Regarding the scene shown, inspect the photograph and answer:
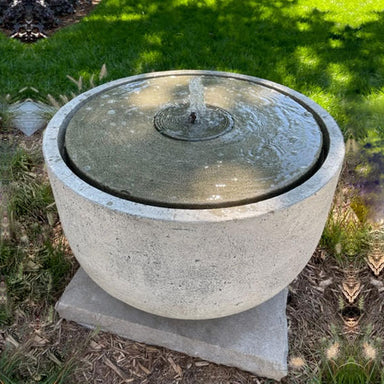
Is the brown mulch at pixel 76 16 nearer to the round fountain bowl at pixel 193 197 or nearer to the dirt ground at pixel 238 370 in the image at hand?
the round fountain bowl at pixel 193 197

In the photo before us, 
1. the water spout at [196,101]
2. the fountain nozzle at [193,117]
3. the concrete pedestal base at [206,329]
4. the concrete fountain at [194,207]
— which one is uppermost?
the water spout at [196,101]

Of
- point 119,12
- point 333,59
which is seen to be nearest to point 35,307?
point 333,59

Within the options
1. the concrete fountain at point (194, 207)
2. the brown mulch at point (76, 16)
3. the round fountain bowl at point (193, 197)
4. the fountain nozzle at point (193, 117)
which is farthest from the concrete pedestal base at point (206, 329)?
the brown mulch at point (76, 16)

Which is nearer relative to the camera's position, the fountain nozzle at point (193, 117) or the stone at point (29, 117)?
the fountain nozzle at point (193, 117)

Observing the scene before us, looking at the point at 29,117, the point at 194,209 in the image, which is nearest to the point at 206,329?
the point at 194,209

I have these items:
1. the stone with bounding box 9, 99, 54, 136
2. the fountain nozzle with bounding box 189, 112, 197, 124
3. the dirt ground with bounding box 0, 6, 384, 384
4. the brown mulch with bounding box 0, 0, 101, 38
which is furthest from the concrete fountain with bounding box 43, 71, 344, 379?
the brown mulch with bounding box 0, 0, 101, 38

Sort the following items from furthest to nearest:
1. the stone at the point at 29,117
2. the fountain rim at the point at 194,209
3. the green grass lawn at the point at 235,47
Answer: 1. the green grass lawn at the point at 235,47
2. the stone at the point at 29,117
3. the fountain rim at the point at 194,209

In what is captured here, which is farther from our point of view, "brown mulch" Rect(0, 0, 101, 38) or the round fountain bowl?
"brown mulch" Rect(0, 0, 101, 38)

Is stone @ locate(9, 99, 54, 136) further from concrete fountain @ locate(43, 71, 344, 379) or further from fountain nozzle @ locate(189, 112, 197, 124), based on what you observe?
fountain nozzle @ locate(189, 112, 197, 124)

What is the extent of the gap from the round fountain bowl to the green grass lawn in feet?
7.13

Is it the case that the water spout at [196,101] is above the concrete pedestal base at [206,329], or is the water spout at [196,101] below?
above

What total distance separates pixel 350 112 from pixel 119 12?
14.2 feet

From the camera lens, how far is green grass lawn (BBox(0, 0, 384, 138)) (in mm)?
5230

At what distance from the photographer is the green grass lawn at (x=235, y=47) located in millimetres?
5230
